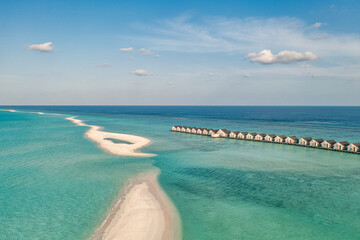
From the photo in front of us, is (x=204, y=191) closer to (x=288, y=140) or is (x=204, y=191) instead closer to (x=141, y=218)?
(x=141, y=218)

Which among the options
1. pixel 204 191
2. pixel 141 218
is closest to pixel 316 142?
pixel 204 191

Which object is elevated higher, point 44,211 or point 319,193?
point 319,193

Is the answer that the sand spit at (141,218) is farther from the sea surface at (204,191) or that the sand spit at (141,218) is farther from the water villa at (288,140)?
the water villa at (288,140)

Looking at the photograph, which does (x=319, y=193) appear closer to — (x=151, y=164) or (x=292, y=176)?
(x=292, y=176)

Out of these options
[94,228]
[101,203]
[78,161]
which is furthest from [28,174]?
[94,228]

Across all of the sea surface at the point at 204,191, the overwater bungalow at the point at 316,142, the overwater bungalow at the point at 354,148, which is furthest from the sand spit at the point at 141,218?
the overwater bungalow at the point at 354,148

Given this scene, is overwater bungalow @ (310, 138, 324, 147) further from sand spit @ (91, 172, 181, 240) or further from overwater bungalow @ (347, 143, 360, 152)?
sand spit @ (91, 172, 181, 240)

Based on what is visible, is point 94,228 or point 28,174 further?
point 28,174

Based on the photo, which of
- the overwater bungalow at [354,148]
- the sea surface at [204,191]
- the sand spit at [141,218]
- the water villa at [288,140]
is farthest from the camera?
the water villa at [288,140]

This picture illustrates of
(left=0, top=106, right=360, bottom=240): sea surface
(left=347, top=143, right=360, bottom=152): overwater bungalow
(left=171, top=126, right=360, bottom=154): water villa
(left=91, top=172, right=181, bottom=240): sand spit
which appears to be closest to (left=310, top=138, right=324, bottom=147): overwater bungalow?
(left=171, top=126, right=360, bottom=154): water villa
